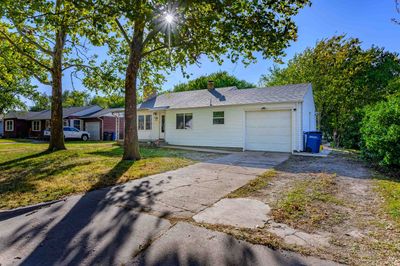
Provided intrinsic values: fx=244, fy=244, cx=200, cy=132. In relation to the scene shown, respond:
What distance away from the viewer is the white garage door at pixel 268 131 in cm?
1334

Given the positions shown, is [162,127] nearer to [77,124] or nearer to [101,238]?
A: [101,238]

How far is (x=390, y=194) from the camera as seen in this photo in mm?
5441

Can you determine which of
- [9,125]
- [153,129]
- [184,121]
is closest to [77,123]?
[9,125]

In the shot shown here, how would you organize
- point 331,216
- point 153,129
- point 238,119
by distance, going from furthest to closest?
point 153,129
point 238,119
point 331,216

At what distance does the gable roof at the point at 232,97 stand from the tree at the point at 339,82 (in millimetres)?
5704

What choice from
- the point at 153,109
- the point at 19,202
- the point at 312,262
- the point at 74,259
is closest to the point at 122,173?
the point at 19,202

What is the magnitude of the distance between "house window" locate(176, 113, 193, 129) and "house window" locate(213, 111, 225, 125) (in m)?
1.90

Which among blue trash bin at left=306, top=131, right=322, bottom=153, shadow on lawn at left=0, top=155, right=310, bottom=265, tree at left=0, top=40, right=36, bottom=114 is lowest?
shadow on lawn at left=0, top=155, right=310, bottom=265

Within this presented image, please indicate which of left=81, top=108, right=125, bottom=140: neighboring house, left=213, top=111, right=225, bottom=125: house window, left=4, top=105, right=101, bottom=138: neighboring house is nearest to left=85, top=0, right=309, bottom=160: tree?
left=213, top=111, right=225, bottom=125: house window

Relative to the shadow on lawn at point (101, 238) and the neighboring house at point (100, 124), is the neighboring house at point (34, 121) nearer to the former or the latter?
the neighboring house at point (100, 124)

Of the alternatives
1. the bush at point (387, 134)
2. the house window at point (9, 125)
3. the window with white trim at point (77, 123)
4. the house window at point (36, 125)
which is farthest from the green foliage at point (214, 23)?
the house window at point (9, 125)

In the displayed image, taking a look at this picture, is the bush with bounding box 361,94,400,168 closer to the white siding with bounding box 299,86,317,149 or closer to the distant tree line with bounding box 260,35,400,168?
the white siding with bounding box 299,86,317,149

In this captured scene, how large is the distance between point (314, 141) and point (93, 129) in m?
25.3

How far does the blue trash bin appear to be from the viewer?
12930 mm
